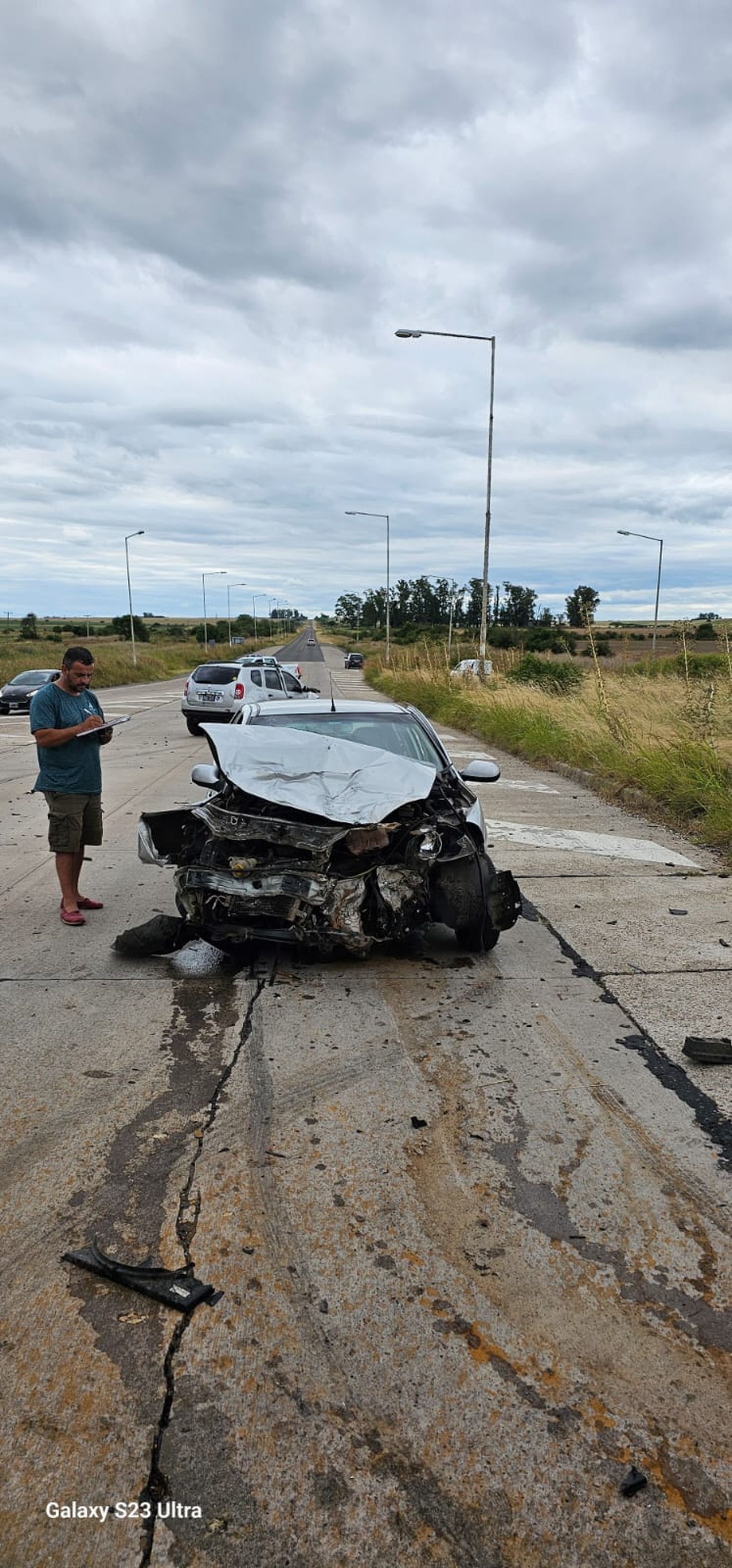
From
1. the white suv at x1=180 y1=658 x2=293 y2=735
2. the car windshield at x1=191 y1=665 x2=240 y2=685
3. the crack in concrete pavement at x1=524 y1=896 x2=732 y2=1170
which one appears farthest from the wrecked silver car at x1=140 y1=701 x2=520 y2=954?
the car windshield at x1=191 y1=665 x2=240 y2=685

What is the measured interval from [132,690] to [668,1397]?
142ft

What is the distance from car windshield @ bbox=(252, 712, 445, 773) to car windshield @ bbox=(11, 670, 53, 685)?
967 inches

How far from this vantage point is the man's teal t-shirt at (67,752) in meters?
6.24

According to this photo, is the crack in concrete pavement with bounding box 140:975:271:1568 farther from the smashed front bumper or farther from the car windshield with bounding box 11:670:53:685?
the car windshield with bounding box 11:670:53:685

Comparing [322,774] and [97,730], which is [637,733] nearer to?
[322,774]

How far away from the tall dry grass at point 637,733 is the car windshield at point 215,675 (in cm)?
561

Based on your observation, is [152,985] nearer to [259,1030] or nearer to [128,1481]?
[259,1030]

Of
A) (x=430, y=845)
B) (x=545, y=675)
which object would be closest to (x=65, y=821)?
(x=430, y=845)

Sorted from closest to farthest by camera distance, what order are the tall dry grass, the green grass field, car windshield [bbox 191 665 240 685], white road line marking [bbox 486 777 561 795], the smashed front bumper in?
the smashed front bumper, the tall dry grass, white road line marking [bbox 486 777 561 795], car windshield [bbox 191 665 240 685], the green grass field

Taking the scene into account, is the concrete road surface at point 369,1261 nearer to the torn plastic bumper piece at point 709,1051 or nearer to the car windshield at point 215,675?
the torn plastic bumper piece at point 709,1051

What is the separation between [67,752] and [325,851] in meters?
2.24

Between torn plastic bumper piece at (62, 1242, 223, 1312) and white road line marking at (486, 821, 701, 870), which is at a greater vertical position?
torn plastic bumper piece at (62, 1242, 223, 1312)

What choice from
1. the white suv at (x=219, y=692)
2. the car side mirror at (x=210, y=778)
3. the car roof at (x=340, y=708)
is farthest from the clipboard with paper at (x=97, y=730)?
the white suv at (x=219, y=692)

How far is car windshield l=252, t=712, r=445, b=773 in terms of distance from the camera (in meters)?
6.77
